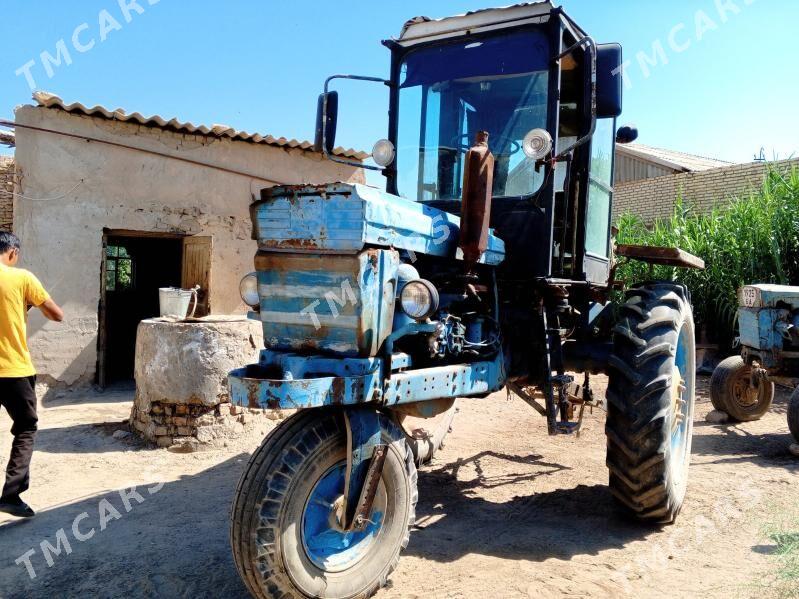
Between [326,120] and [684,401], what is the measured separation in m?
2.98

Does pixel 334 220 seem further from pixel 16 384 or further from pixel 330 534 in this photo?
pixel 16 384

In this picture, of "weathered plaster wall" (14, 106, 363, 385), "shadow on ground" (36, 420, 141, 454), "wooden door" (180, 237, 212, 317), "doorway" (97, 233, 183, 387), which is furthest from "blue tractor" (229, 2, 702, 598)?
"doorway" (97, 233, 183, 387)

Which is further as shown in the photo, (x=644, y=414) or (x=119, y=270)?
(x=119, y=270)

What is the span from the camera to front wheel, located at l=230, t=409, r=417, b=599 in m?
2.46

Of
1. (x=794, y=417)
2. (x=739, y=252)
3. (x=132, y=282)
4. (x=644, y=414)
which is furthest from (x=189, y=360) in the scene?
(x=739, y=252)

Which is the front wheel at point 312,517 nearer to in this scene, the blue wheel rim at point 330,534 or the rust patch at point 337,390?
the blue wheel rim at point 330,534

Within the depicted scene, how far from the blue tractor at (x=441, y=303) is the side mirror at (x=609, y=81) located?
0.01 m

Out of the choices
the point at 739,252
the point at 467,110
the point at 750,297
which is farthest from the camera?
the point at 739,252

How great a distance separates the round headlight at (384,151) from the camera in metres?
4.14

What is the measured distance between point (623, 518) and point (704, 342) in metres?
6.66

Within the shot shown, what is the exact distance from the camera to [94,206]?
7367 millimetres

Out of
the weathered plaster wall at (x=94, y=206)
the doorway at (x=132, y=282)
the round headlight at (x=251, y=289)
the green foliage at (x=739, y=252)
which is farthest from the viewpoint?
the doorway at (x=132, y=282)

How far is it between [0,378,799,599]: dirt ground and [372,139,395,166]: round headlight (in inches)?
86.9

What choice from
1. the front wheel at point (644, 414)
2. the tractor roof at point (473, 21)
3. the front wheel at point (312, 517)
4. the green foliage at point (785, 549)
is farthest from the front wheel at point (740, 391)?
the front wheel at point (312, 517)
